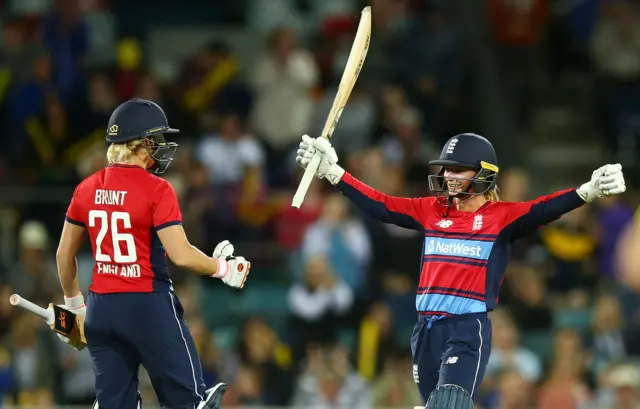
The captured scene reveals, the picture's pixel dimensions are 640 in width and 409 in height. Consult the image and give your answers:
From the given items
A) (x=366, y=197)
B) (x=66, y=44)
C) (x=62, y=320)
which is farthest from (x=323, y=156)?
(x=66, y=44)

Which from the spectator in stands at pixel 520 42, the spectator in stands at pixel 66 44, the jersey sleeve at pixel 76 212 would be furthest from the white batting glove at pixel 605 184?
the spectator in stands at pixel 520 42

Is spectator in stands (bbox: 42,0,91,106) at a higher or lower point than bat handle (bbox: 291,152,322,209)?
higher

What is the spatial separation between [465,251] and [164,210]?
1768mm

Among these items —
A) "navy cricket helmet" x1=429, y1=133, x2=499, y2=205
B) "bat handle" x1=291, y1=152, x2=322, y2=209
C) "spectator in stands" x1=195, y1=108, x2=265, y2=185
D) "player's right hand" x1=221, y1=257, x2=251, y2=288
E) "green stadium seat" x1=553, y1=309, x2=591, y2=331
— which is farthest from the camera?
"spectator in stands" x1=195, y1=108, x2=265, y2=185

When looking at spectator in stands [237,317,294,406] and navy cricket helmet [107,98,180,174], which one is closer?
navy cricket helmet [107,98,180,174]

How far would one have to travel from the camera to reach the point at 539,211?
745 cm

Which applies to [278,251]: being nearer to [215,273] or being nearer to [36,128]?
[36,128]

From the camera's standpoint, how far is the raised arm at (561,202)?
7.25 metres

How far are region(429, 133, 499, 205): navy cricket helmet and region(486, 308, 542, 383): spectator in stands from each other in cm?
392

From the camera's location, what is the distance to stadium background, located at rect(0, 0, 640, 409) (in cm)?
1177

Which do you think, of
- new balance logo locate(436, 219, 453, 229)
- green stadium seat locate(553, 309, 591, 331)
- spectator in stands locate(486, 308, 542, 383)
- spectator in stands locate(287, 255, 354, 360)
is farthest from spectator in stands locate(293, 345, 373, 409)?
new balance logo locate(436, 219, 453, 229)

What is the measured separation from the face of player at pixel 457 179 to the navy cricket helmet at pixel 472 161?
0.07 ft

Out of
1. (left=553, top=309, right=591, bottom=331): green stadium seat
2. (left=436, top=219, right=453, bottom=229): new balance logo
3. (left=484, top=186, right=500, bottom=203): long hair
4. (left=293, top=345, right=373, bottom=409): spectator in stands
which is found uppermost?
(left=484, top=186, right=500, bottom=203): long hair

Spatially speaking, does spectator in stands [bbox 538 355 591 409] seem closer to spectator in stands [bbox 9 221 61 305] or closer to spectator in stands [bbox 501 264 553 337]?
spectator in stands [bbox 501 264 553 337]
